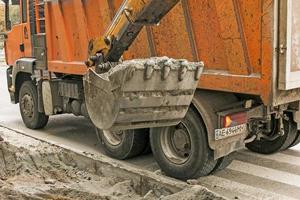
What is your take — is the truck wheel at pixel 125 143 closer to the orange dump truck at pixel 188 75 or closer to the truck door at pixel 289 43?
the orange dump truck at pixel 188 75

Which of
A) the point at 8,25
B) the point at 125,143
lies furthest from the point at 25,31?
the point at 125,143

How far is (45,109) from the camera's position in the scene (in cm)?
810

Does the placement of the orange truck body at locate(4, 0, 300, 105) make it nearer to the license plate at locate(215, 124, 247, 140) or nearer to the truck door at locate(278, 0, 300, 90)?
the truck door at locate(278, 0, 300, 90)

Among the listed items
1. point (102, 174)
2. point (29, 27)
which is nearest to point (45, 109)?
point (29, 27)

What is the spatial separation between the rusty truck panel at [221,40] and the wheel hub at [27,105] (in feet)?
8.95

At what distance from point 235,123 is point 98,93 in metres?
1.75

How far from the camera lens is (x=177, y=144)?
18.9 feet

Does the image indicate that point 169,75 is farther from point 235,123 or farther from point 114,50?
point 235,123

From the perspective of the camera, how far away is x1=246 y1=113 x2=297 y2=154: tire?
6484mm

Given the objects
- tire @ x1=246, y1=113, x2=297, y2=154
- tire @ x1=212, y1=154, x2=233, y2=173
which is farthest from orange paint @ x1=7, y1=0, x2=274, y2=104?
tire @ x1=246, y1=113, x2=297, y2=154

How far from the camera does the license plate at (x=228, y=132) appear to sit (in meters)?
5.17

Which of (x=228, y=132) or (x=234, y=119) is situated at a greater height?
(x=234, y=119)

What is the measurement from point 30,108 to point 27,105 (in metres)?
0.11

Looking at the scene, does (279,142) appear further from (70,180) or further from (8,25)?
(8,25)
